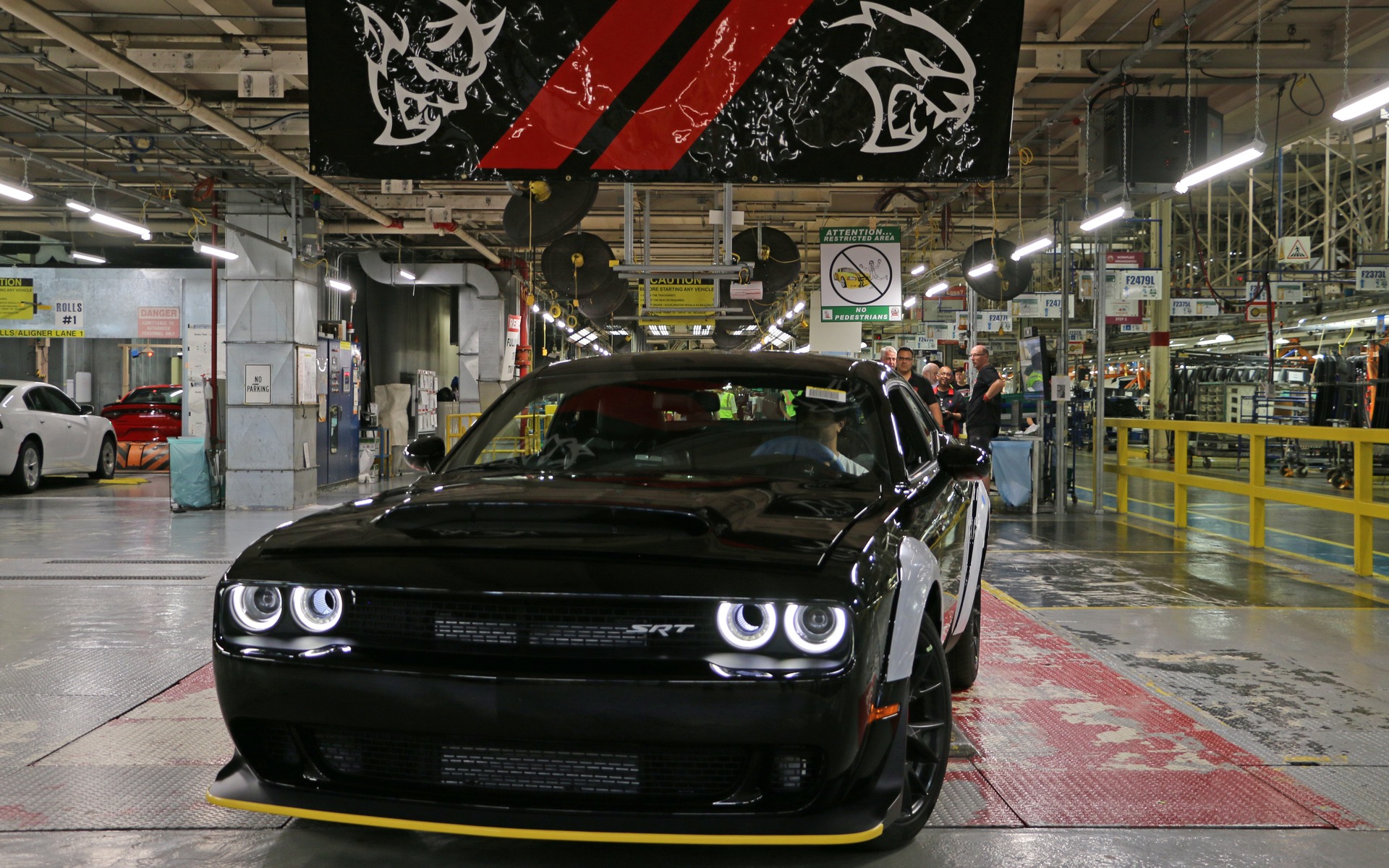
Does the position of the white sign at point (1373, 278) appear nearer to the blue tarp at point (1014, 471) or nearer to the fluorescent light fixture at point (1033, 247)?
the fluorescent light fixture at point (1033, 247)

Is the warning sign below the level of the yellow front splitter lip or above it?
above

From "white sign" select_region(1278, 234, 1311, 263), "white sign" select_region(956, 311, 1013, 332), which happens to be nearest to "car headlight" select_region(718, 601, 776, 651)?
"white sign" select_region(1278, 234, 1311, 263)

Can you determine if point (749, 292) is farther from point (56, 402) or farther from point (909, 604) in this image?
point (909, 604)

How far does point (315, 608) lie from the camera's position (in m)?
2.36

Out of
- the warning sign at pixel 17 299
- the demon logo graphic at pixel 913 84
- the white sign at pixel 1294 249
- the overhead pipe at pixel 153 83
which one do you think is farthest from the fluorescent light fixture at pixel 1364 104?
the warning sign at pixel 17 299

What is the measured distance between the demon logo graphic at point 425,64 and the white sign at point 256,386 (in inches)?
327

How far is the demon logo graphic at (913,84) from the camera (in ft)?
19.2

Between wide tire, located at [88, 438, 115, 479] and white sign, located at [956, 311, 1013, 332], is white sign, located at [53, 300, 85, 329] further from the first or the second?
white sign, located at [956, 311, 1013, 332]

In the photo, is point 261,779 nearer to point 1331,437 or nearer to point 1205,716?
point 1205,716

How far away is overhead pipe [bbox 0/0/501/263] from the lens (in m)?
→ 7.32

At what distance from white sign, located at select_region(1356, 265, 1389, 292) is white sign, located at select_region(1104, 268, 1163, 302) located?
10.8 ft

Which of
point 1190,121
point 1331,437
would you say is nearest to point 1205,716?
point 1331,437

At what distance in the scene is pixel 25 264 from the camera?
73.1 ft

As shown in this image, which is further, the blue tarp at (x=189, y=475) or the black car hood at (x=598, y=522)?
the blue tarp at (x=189, y=475)
